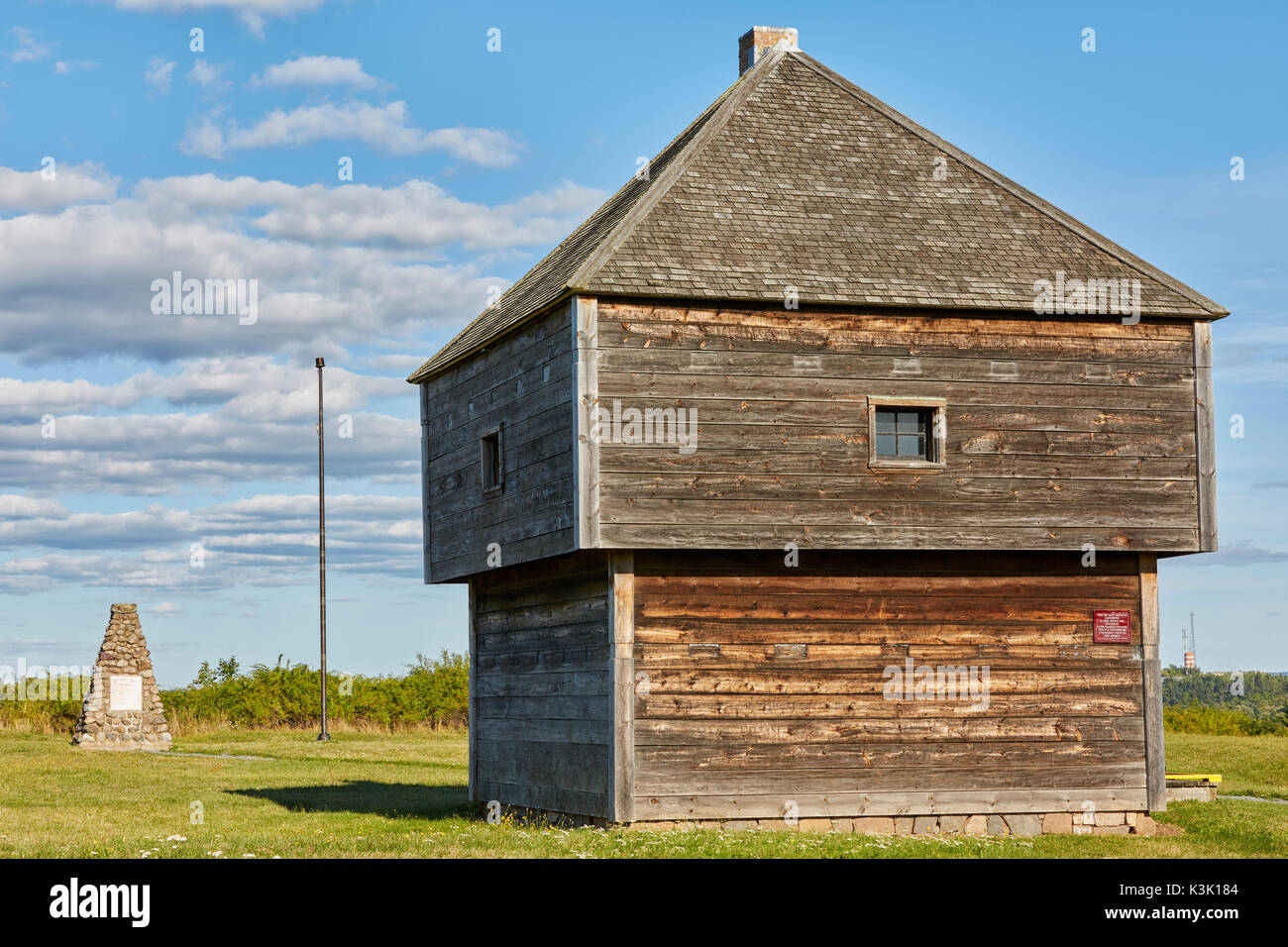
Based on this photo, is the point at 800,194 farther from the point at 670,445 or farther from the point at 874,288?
the point at 670,445

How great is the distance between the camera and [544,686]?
→ 19.4 meters

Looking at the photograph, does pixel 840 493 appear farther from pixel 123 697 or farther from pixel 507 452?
pixel 123 697

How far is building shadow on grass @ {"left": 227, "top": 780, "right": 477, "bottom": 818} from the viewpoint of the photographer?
70.8 ft

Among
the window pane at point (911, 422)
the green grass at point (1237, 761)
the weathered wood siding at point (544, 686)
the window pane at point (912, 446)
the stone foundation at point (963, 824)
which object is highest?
the window pane at point (911, 422)

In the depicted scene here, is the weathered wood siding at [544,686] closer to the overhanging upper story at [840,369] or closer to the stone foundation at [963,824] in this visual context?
the overhanging upper story at [840,369]

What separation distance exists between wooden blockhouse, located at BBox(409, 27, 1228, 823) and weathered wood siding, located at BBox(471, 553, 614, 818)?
83 millimetres

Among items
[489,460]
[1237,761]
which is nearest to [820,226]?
[489,460]

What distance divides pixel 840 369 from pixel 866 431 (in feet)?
2.66

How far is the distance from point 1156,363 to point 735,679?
6934mm

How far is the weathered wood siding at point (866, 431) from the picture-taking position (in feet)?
55.7

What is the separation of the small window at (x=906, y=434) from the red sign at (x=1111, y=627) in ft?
10.1

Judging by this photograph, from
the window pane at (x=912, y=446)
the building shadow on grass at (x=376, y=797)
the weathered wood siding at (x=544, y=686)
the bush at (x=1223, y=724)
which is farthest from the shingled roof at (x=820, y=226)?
the bush at (x=1223, y=724)

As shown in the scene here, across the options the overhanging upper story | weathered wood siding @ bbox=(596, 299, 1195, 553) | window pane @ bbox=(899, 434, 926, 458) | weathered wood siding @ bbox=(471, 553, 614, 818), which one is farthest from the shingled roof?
weathered wood siding @ bbox=(471, 553, 614, 818)
